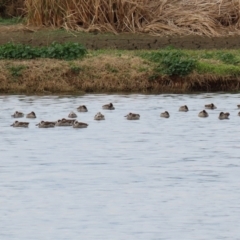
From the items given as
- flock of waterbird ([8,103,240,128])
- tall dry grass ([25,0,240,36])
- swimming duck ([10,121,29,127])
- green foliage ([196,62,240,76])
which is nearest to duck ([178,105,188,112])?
flock of waterbird ([8,103,240,128])

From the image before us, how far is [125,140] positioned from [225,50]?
9.48m

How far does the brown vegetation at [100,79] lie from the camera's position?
28.8 metres

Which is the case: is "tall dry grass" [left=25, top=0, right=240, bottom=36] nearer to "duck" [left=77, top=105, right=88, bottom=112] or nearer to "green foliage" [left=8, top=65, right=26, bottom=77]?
"green foliage" [left=8, top=65, right=26, bottom=77]

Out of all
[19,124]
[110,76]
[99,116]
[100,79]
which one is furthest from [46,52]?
[19,124]

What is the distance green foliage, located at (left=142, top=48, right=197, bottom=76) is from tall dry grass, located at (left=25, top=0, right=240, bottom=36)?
3101 millimetres

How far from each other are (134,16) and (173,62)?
15.2ft

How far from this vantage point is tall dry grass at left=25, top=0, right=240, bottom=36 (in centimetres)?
3275

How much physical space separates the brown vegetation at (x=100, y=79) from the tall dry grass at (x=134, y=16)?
3.82 m

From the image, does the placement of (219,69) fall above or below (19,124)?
above

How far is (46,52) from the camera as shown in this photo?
29906 mm

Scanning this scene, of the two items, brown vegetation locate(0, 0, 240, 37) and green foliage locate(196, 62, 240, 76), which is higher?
brown vegetation locate(0, 0, 240, 37)

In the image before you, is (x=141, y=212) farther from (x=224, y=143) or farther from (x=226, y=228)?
(x=224, y=143)

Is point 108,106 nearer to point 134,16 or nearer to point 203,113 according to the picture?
point 203,113

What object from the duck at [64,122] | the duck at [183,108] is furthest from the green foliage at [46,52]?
the duck at [64,122]
